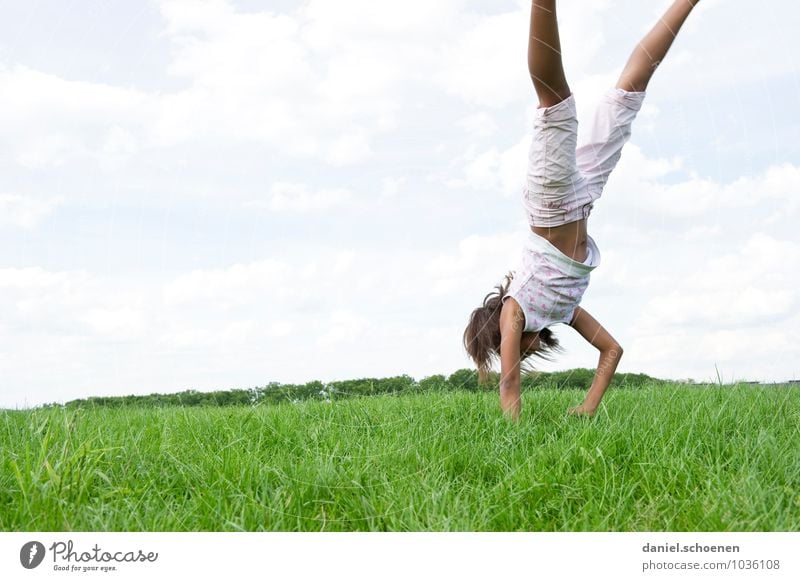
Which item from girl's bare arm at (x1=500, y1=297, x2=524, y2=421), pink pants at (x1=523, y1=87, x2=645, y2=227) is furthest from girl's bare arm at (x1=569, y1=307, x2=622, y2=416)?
pink pants at (x1=523, y1=87, x2=645, y2=227)

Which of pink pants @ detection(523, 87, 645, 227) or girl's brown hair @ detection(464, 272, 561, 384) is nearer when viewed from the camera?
pink pants @ detection(523, 87, 645, 227)

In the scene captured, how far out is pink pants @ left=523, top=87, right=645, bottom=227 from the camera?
2654mm

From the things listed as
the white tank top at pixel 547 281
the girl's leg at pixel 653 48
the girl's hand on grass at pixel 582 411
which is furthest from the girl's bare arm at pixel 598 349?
the girl's leg at pixel 653 48

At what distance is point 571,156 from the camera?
8.95ft

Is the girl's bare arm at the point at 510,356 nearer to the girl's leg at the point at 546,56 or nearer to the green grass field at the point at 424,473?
the green grass field at the point at 424,473

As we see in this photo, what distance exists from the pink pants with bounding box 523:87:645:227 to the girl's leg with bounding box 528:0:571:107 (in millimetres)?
53

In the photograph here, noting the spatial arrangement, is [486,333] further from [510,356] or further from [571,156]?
[571,156]

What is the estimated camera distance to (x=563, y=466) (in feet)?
8.30

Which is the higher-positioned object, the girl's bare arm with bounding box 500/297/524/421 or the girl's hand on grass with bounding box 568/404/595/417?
the girl's bare arm with bounding box 500/297/524/421

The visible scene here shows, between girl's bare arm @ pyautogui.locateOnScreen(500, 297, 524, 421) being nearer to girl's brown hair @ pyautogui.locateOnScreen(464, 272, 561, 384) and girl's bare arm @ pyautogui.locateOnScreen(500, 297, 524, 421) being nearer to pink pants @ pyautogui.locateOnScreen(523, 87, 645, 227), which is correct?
girl's brown hair @ pyautogui.locateOnScreen(464, 272, 561, 384)

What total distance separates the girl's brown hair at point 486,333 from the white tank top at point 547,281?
0.49 ft
